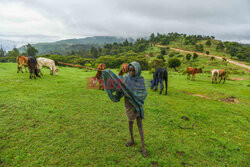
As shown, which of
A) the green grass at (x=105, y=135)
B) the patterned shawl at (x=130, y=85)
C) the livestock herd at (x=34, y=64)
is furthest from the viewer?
the livestock herd at (x=34, y=64)

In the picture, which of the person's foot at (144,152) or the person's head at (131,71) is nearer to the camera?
the person's head at (131,71)

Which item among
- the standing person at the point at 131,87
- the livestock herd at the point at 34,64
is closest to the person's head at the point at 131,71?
the standing person at the point at 131,87

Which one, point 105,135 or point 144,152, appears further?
point 105,135

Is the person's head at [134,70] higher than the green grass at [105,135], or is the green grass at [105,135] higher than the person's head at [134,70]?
the person's head at [134,70]

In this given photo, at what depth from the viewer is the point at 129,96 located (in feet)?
10.1

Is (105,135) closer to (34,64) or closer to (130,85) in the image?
(130,85)

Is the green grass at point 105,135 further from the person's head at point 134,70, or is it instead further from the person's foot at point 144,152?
the person's head at point 134,70

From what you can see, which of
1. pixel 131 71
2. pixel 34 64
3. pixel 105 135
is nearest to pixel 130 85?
pixel 131 71

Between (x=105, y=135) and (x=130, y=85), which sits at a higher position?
(x=130, y=85)

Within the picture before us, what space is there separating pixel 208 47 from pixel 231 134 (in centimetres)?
7671

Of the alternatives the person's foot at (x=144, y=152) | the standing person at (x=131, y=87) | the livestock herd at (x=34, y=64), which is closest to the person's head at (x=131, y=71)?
the standing person at (x=131, y=87)

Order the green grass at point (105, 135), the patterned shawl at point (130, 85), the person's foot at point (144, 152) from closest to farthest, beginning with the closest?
the patterned shawl at point (130, 85)
the green grass at point (105, 135)
the person's foot at point (144, 152)

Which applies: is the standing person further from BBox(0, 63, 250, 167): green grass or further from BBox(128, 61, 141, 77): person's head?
BBox(0, 63, 250, 167): green grass

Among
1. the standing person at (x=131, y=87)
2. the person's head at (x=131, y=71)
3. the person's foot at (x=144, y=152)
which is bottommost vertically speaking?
the person's foot at (x=144, y=152)
